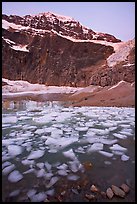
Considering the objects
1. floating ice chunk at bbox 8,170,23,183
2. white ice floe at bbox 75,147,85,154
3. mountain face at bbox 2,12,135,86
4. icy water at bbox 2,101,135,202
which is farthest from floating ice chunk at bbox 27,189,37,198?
mountain face at bbox 2,12,135,86

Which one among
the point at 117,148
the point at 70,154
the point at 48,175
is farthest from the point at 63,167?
the point at 117,148

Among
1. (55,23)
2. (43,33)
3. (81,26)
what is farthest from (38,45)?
(81,26)

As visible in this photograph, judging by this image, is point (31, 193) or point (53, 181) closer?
point (31, 193)

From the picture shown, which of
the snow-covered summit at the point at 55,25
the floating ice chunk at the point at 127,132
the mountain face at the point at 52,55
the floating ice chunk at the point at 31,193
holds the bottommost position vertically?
the floating ice chunk at the point at 31,193

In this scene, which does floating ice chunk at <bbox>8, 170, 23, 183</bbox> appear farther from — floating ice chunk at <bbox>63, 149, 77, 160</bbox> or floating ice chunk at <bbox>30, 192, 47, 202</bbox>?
floating ice chunk at <bbox>63, 149, 77, 160</bbox>

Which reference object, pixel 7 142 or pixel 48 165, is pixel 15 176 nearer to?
pixel 48 165

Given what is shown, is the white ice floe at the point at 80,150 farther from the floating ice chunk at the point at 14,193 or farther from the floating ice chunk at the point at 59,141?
the floating ice chunk at the point at 14,193

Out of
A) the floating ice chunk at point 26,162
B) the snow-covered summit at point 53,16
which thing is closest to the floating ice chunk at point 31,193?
the floating ice chunk at point 26,162
